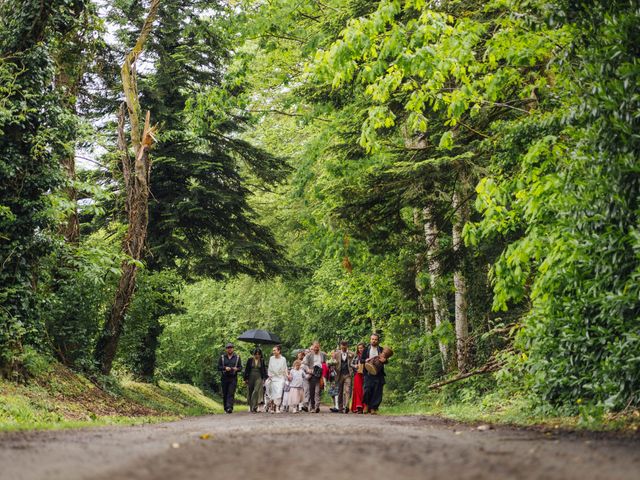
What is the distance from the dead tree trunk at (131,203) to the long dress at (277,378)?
482 cm

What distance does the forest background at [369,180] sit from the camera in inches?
357

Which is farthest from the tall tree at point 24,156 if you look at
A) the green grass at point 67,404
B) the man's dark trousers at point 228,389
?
the man's dark trousers at point 228,389

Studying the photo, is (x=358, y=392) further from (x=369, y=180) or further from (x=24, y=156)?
(x=24, y=156)

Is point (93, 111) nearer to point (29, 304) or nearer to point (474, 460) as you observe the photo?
point (29, 304)

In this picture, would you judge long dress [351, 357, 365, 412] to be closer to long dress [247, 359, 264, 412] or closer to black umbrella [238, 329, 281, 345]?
long dress [247, 359, 264, 412]

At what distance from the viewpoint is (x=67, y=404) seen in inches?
540

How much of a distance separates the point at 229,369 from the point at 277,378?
172 centimetres

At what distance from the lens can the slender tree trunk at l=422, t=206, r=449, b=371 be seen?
16641 mm

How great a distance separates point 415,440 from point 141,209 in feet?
45.0

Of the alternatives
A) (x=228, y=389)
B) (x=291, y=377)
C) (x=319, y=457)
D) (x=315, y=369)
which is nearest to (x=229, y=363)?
(x=228, y=389)

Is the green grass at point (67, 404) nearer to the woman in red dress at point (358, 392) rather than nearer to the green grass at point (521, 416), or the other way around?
the woman in red dress at point (358, 392)

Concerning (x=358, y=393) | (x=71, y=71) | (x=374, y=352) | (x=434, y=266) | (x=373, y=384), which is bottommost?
(x=358, y=393)

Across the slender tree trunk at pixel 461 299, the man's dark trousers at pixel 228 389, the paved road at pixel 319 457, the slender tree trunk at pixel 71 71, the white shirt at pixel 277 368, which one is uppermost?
the slender tree trunk at pixel 71 71

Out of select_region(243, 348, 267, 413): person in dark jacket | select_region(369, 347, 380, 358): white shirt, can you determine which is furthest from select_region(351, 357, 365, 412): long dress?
select_region(243, 348, 267, 413): person in dark jacket
